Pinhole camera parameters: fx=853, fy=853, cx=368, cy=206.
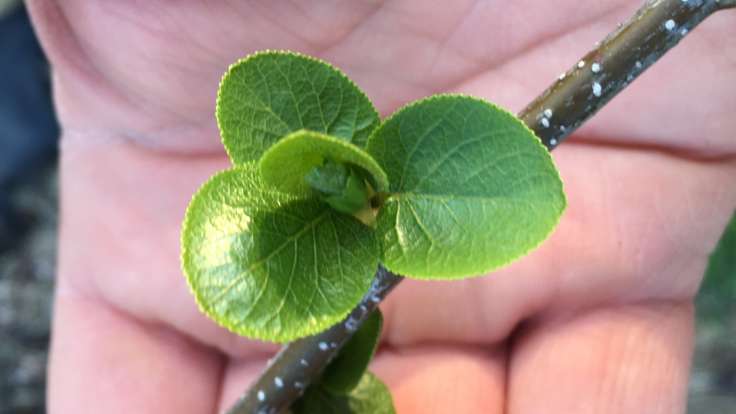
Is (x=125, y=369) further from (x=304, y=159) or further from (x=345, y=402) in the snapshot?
(x=304, y=159)

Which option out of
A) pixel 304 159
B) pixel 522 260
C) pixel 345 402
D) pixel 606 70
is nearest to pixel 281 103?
pixel 304 159

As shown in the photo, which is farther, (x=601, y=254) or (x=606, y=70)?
(x=601, y=254)

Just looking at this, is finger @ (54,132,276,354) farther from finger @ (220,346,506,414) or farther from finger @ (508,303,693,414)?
finger @ (508,303,693,414)

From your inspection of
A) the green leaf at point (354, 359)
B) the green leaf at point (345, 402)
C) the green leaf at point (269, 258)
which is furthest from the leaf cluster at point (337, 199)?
the green leaf at point (345, 402)

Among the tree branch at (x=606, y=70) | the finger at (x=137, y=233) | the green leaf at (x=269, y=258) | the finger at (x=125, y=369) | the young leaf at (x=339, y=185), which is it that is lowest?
the finger at (x=125, y=369)

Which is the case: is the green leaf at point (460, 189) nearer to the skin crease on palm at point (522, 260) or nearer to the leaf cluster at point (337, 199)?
the leaf cluster at point (337, 199)

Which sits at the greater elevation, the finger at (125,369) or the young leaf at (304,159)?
the young leaf at (304,159)

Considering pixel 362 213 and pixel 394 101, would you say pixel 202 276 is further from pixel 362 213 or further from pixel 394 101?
pixel 394 101

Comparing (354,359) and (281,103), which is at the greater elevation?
(281,103)
